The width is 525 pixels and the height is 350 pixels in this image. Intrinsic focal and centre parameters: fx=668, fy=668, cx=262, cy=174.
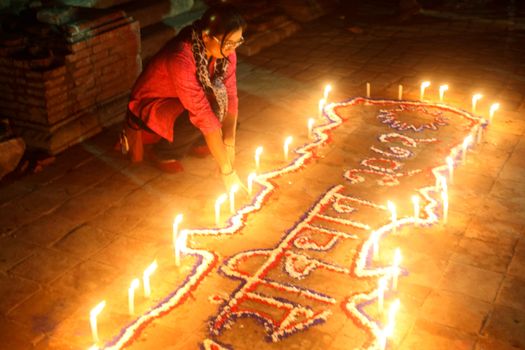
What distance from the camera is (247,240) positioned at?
16.8 ft

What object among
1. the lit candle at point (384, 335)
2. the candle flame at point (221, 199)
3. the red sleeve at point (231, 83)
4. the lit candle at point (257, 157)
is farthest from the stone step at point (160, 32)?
the lit candle at point (384, 335)

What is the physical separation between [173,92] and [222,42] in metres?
1.06

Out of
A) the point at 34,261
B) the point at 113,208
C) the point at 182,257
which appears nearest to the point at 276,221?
the point at 182,257

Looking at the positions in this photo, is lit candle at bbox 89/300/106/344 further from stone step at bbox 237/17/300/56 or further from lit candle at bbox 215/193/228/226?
stone step at bbox 237/17/300/56

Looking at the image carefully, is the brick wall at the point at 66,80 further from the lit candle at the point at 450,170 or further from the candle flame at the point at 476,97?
the candle flame at the point at 476,97

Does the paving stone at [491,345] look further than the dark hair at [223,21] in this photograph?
No

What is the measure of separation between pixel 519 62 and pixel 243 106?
4229 millimetres

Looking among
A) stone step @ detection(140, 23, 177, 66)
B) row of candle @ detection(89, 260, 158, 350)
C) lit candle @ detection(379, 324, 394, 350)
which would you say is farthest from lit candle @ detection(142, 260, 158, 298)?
stone step @ detection(140, 23, 177, 66)

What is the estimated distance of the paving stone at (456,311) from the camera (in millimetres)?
4133

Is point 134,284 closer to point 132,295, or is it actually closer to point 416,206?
point 132,295

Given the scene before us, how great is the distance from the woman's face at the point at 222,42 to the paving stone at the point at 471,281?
226 cm

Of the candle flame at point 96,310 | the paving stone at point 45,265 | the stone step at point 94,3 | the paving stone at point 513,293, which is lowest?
the paving stone at point 513,293

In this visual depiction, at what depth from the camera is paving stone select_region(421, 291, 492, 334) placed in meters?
4.13

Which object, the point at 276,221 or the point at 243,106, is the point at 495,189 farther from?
the point at 243,106
